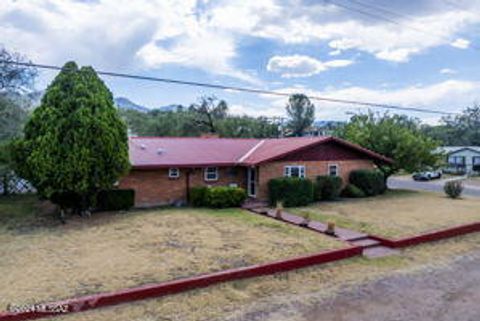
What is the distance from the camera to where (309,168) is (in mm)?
20438

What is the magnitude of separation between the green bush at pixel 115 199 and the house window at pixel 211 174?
396 centimetres

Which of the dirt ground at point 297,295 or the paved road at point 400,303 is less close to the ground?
the dirt ground at point 297,295

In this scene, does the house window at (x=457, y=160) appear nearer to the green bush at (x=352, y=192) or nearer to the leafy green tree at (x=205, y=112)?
the leafy green tree at (x=205, y=112)

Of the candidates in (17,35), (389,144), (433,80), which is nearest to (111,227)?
(17,35)

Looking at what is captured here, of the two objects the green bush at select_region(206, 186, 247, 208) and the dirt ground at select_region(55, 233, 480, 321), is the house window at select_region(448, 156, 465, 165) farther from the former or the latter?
the dirt ground at select_region(55, 233, 480, 321)

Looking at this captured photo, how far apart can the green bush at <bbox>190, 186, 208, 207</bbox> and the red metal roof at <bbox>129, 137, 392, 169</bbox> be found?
1263mm

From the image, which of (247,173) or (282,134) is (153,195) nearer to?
(247,173)

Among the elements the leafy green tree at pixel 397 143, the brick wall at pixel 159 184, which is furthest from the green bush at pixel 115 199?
the leafy green tree at pixel 397 143

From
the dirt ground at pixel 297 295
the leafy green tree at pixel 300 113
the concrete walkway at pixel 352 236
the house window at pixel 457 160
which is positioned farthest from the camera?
the leafy green tree at pixel 300 113

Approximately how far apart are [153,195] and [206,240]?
23.6 ft

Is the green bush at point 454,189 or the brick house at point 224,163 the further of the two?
the green bush at point 454,189

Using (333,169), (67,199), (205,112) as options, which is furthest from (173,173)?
(205,112)

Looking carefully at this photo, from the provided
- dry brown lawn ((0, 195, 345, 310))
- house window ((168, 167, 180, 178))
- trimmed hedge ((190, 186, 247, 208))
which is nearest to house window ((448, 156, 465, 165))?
trimmed hedge ((190, 186, 247, 208))

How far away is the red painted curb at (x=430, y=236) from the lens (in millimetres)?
11625
